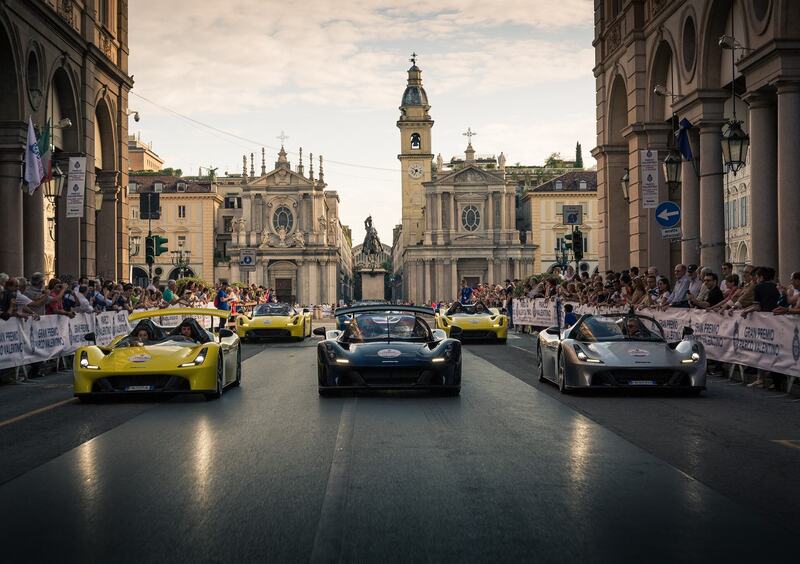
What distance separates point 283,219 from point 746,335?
3875 inches

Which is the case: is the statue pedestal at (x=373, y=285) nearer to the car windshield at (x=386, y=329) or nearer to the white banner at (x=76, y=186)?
the white banner at (x=76, y=186)

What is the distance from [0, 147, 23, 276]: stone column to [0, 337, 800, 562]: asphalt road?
1410 cm

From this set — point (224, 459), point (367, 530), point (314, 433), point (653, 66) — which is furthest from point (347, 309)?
point (653, 66)

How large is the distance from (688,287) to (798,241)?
2.22 metres

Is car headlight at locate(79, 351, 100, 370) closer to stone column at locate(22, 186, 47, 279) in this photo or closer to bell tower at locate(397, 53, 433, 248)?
stone column at locate(22, 186, 47, 279)

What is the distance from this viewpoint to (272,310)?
1351 inches

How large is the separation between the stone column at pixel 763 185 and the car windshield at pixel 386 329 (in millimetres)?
9269

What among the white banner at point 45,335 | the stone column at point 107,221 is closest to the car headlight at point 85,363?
the white banner at point 45,335

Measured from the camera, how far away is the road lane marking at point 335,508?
533cm

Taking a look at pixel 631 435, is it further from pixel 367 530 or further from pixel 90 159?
pixel 90 159

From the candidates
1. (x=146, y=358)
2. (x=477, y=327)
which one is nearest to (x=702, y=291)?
(x=146, y=358)

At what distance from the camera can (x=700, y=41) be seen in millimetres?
24672

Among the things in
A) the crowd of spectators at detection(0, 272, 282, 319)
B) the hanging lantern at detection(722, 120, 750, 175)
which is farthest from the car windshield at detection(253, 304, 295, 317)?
the hanging lantern at detection(722, 120, 750, 175)

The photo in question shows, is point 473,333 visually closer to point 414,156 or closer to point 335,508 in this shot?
point 335,508
